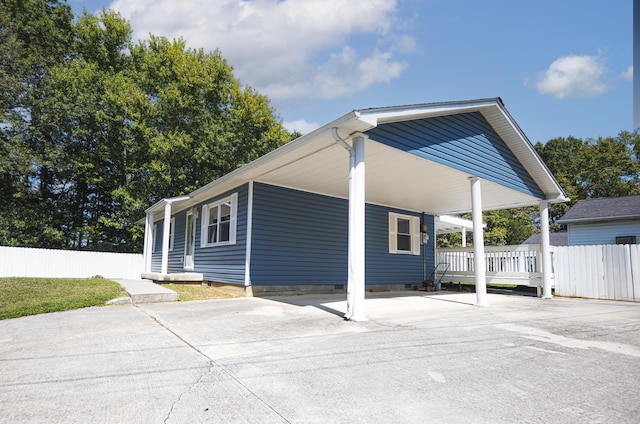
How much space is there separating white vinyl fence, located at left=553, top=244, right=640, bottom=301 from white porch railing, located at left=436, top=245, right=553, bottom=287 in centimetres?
59

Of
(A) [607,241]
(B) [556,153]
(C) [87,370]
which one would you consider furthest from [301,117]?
(C) [87,370]

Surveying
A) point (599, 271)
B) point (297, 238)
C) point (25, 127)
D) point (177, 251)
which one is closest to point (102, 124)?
point (25, 127)

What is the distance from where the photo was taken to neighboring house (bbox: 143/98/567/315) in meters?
6.27

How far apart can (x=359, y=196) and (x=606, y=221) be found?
17.2 metres

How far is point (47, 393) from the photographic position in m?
2.63

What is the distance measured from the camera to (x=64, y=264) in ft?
48.5

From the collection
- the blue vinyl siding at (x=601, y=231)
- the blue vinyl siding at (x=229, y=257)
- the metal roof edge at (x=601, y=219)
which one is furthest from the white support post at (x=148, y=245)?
the blue vinyl siding at (x=601, y=231)

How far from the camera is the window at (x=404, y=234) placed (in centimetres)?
1224

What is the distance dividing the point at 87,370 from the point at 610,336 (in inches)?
229

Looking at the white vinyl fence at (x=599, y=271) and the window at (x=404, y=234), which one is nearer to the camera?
the white vinyl fence at (x=599, y=271)

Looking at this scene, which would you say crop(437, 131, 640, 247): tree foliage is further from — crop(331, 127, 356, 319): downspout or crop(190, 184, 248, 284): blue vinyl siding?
crop(331, 127, 356, 319): downspout

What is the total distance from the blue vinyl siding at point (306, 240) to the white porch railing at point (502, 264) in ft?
8.51

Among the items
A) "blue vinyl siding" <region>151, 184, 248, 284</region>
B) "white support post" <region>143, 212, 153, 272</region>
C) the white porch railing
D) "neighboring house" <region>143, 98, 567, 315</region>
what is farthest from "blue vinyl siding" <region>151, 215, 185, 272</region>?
the white porch railing

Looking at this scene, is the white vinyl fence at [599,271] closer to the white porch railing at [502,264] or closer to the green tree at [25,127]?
the white porch railing at [502,264]
